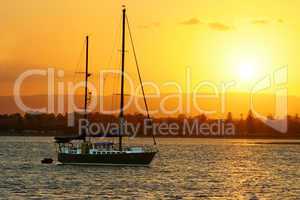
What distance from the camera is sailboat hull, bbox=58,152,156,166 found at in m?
82.4

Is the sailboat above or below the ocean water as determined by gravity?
above

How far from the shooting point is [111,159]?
82.6 m

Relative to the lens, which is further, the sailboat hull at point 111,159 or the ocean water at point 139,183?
the sailboat hull at point 111,159

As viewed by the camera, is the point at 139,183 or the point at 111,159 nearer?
the point at 139,183

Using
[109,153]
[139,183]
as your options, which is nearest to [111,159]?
[109,153]

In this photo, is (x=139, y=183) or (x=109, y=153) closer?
(x=139, y=183)

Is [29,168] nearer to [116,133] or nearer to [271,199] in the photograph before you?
[116,133]

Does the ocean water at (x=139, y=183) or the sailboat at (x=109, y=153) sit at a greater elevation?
the sailboat at (x=109, y=153)

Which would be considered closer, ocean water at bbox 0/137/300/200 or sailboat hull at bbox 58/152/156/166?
ocean water at bbox 0/137/300/200

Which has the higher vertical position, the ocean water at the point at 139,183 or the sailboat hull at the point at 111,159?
the sailboat hull at the point at 111,159

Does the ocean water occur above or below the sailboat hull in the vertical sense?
below

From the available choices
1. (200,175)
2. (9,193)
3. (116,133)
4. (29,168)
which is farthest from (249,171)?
(9,193)

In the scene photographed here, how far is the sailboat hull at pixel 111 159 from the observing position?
82.4 m

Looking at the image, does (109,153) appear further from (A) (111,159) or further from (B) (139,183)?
(B) (139,183)
